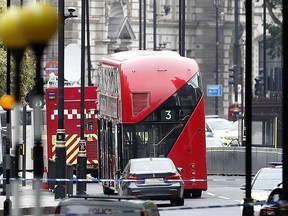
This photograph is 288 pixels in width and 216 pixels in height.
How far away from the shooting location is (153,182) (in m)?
37.6

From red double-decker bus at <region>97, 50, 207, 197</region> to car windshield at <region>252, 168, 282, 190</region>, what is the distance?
28.0 ft

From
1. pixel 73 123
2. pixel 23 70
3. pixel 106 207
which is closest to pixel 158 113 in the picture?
pixel 23 70

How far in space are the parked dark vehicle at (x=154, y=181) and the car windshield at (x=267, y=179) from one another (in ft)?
17.3

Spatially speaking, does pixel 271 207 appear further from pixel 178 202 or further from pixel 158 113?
pixel 158 113

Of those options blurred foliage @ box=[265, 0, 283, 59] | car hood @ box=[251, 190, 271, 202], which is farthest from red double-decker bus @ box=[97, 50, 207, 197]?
blurred foliage @ box=[265, 0, 283, 59]

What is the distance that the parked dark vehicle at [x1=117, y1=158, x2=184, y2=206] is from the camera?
3738 centimetres

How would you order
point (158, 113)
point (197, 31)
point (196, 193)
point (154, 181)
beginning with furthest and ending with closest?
point (197, 31), point (196, 193), point (158, 113), point (154, 181)

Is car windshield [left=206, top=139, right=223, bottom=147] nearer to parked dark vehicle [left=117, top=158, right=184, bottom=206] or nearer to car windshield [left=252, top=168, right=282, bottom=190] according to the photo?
parked dark vehicle [left=117, top=158, right=184, bottom=206]

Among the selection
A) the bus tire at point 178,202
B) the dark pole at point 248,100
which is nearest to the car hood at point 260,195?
the dark pole at point 248,100

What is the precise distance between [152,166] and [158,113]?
3.04m

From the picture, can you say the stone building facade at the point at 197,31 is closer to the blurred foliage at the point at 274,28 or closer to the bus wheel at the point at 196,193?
the blurred foliage at the point at 274,28

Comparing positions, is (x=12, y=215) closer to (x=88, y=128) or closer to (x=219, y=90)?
(x=88, y=128)

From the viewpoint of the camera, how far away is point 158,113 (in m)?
40.9

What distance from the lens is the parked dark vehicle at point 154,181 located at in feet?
123
